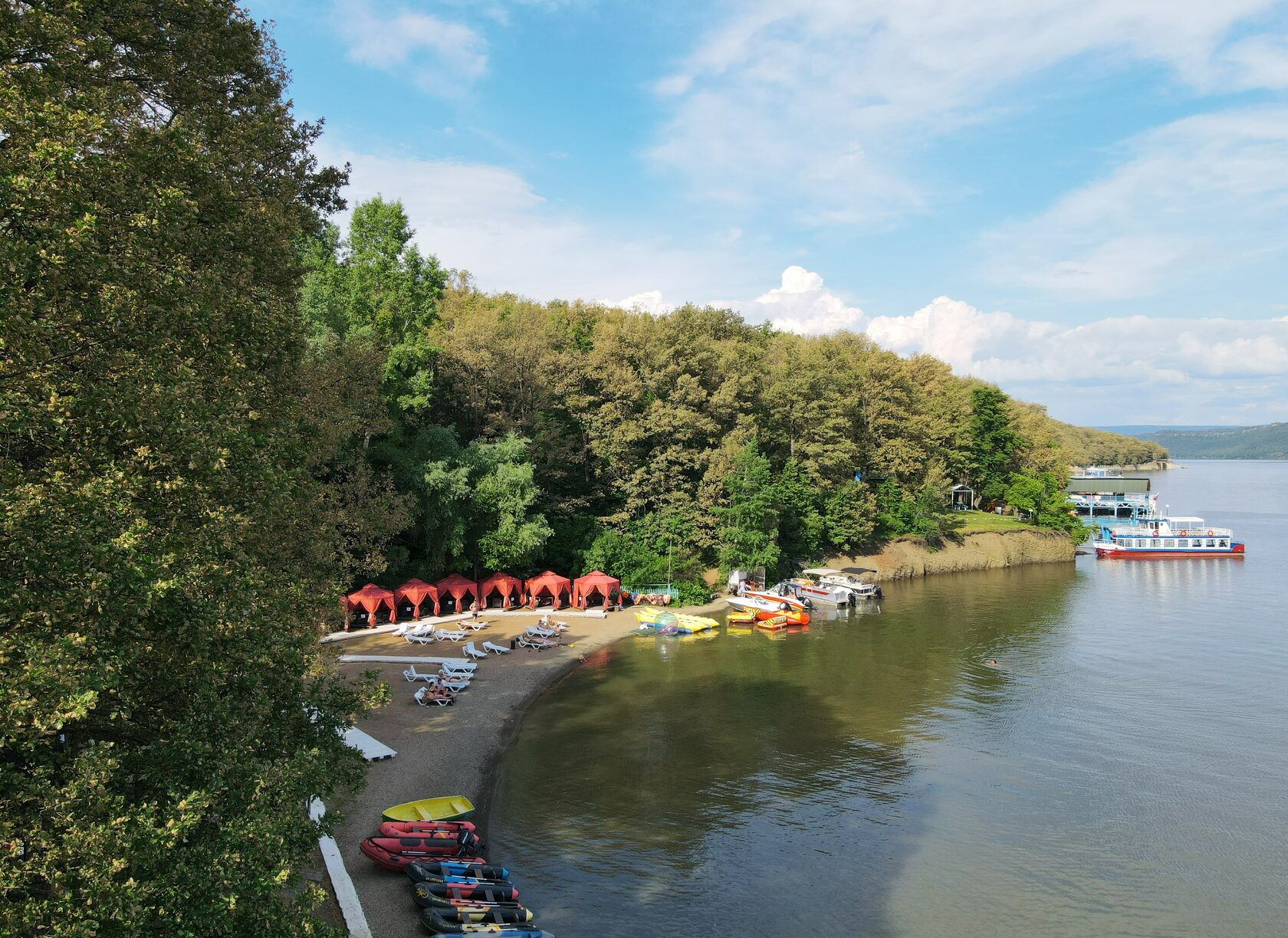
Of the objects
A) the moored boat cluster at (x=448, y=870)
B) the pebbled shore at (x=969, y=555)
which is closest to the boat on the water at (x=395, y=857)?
the moored boat cluster at (x=448, y=870)

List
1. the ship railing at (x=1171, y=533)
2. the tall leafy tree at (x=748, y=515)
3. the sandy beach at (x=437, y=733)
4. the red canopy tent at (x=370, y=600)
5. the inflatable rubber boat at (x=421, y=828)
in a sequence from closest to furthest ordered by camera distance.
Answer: the sandy beach at (x=437, y=733) → the inflatable rubber boat at (x=421, y=828) → the red canopy tent at (x=370, y=600) → the tall leafy tree at (x=748, y=515) → the ship railing at (x=1171, y=533)

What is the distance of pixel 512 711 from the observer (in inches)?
938

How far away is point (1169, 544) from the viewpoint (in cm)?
6050

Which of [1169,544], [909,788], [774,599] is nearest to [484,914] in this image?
[909,788]

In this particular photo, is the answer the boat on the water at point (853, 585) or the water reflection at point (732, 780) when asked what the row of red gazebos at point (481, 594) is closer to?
the water reflection at point (732, 780)

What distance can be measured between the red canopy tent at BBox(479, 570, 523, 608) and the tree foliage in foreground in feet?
79.1

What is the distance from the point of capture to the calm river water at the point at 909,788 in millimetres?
14891

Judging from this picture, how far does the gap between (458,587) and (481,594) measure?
5.03 ft

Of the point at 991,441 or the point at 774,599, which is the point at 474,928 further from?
the point at 991,441

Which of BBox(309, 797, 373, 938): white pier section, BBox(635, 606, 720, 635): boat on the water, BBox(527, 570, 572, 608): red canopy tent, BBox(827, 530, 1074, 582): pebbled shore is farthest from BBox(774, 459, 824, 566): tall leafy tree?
BBox(309, 797, 373, 938): white pier section

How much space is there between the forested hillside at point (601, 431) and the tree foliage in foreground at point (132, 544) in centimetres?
1202

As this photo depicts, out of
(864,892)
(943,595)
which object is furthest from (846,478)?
(864,892)

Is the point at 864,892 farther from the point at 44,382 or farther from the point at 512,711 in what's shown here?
the point at 44,382

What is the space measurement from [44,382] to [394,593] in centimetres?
2646
